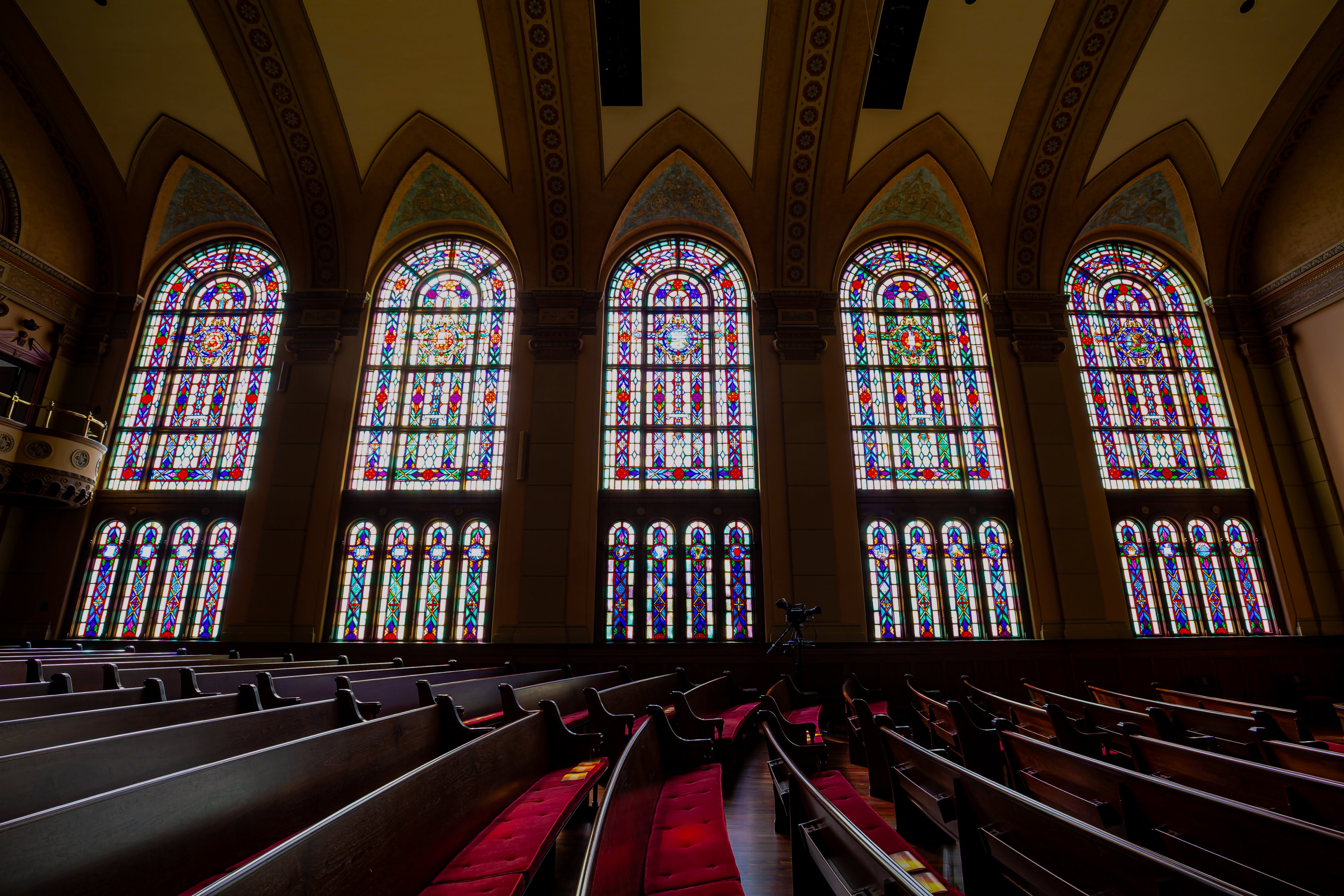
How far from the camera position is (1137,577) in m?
10.4

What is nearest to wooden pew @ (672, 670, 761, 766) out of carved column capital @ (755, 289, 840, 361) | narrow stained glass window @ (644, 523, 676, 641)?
narrow stained glass window @ (644, 523, 676, 641)

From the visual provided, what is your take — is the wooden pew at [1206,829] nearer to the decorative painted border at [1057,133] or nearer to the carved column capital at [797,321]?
the carved column capital at [797,321]

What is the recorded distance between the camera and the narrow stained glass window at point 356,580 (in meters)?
9.96

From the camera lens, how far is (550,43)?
394 inches

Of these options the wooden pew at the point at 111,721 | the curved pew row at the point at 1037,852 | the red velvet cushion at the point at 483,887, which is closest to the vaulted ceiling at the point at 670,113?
the wooden pew at the point at 111,721

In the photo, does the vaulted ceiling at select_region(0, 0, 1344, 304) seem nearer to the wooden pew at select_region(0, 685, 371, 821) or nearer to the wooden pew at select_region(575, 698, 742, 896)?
the wooden pew at select_region(575, 698, 742, 896)

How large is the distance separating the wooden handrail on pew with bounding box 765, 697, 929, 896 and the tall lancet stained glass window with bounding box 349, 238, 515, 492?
898 cm

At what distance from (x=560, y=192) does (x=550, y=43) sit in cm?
219

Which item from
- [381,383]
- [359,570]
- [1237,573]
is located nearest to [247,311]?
[381,383]

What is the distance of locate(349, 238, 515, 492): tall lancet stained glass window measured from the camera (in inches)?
426

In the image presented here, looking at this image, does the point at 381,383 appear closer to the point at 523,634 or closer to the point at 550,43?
the point at 523,634

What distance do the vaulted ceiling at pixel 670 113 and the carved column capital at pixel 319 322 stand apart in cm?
28

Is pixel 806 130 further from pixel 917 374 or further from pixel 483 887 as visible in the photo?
pixel 483 887

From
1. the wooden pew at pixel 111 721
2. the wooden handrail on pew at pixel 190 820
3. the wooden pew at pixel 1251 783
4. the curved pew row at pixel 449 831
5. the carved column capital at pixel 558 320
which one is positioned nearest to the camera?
the wooden handrail on pew at pixel 190 820
